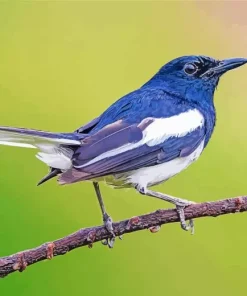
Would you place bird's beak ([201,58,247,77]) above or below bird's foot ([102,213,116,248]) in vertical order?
above

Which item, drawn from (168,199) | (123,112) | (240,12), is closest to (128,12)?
(240,12)

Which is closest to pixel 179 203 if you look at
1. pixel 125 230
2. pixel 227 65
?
pixel 125 230

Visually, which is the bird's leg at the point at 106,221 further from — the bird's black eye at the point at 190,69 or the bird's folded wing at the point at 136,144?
the bird's black eye at the point at 190,69

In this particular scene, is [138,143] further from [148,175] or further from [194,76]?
[194,76]

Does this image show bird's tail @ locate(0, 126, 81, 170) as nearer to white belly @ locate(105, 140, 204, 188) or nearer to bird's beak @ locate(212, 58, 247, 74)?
white belly @ locate(105, 140, 204, 188)

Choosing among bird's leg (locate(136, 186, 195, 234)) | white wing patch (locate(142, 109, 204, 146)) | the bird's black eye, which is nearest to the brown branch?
bird's leg (locate(136, 186, 195, 234))

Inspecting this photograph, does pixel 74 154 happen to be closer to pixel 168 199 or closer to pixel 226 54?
pixel 168 199

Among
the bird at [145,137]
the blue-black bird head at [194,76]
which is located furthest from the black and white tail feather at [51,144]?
the blue-black bird head at [194,76]
